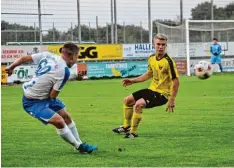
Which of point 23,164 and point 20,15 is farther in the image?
point 20,15

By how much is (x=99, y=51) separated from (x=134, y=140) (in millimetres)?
23731

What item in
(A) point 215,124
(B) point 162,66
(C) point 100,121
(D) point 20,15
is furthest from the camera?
(D) point 20,15

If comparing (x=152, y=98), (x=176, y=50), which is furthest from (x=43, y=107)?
(x=176, y=50)

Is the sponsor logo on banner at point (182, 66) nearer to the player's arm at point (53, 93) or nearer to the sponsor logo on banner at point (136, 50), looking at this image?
the sponsor logo on banner at point (136, 50)

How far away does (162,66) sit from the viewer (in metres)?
10.5

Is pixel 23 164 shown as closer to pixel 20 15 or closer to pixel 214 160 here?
pixel 214 160

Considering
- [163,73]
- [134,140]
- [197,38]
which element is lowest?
[134,140]

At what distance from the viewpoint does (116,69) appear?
34031 millimetres

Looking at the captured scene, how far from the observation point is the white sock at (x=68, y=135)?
8.65m

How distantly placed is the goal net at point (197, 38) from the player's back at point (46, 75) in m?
26.4

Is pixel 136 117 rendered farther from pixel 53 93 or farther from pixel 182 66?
pixel 182 66

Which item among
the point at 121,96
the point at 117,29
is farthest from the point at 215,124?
the point at 117,29

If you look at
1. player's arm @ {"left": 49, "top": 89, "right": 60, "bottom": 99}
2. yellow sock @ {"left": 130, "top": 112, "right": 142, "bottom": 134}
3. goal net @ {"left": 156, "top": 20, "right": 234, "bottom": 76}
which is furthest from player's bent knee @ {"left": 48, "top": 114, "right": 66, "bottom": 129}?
goal net @ {"left": 156, "top": 20, "right": 234, "bottom": 76}

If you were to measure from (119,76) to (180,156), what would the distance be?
25.8 meters
